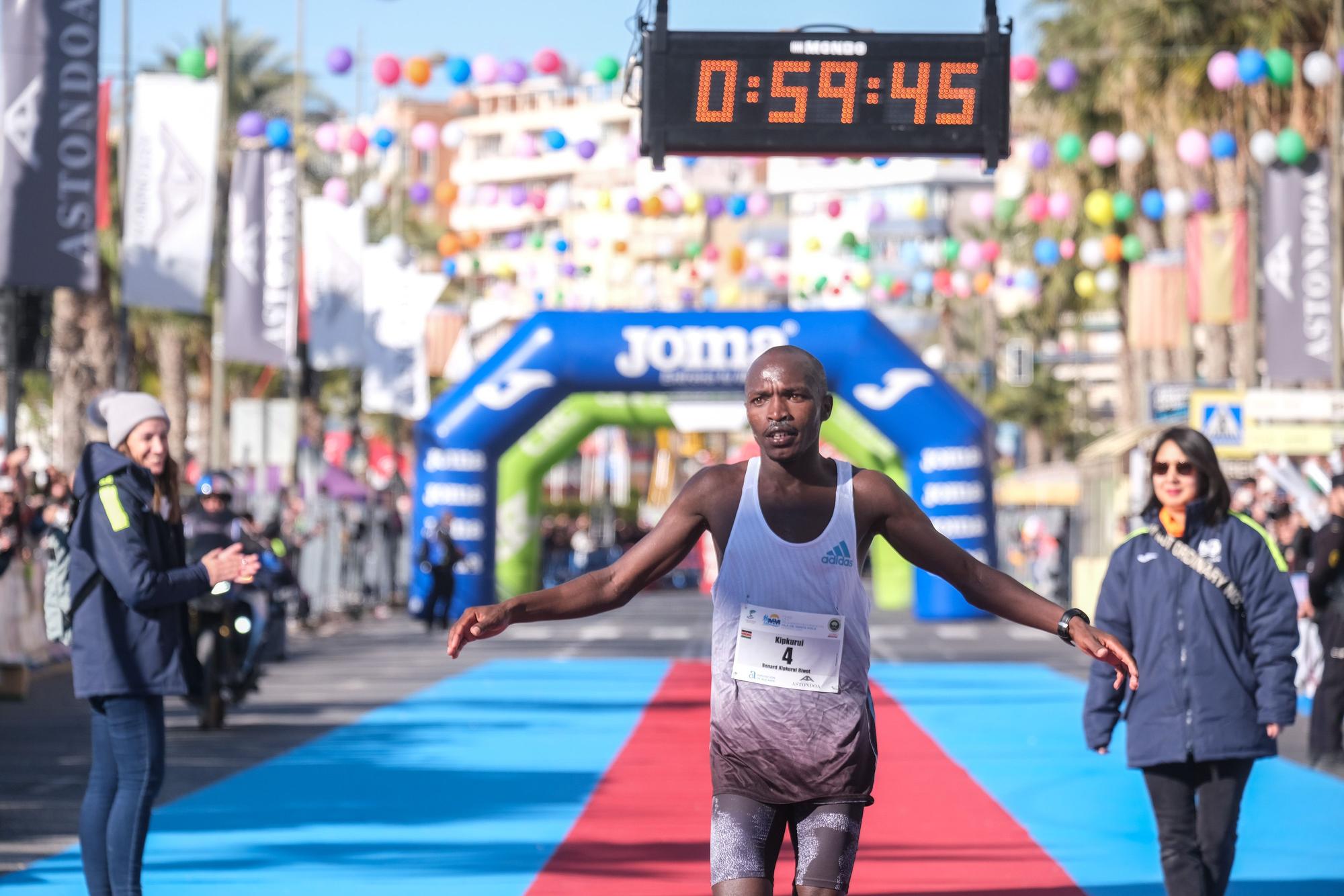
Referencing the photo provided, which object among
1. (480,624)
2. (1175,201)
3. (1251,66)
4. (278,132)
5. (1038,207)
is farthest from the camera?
(1038,207)

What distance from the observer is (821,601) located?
543cm

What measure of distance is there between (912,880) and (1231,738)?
2.53 meters

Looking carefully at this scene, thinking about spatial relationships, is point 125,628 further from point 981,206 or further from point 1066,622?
point 981,206

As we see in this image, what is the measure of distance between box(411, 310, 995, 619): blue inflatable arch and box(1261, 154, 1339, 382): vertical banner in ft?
19.7

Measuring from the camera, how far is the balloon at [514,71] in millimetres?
22703

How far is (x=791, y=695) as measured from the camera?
543 centimetres

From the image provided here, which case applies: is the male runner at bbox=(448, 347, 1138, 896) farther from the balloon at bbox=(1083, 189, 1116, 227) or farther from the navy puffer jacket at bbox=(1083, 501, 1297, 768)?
the balloon at bbox=(1083, 189, 1116, 227)

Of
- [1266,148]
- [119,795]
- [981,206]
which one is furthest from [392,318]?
[119,795]

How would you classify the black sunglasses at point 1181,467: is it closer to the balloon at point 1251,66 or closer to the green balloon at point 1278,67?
the green balloon at point 1278,67

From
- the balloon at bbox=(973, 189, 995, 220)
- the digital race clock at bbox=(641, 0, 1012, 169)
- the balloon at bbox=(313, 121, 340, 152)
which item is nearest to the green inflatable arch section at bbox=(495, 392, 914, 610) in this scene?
the balloon at bbox=(973, 189, 995, 220)

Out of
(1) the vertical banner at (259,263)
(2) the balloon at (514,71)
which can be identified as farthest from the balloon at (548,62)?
(1) the vertical banner at (259,263)

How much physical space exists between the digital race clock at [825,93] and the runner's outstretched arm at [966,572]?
6.99 meters

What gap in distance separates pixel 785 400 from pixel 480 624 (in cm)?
86

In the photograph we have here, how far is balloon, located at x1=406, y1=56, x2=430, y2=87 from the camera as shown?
2317 cm
